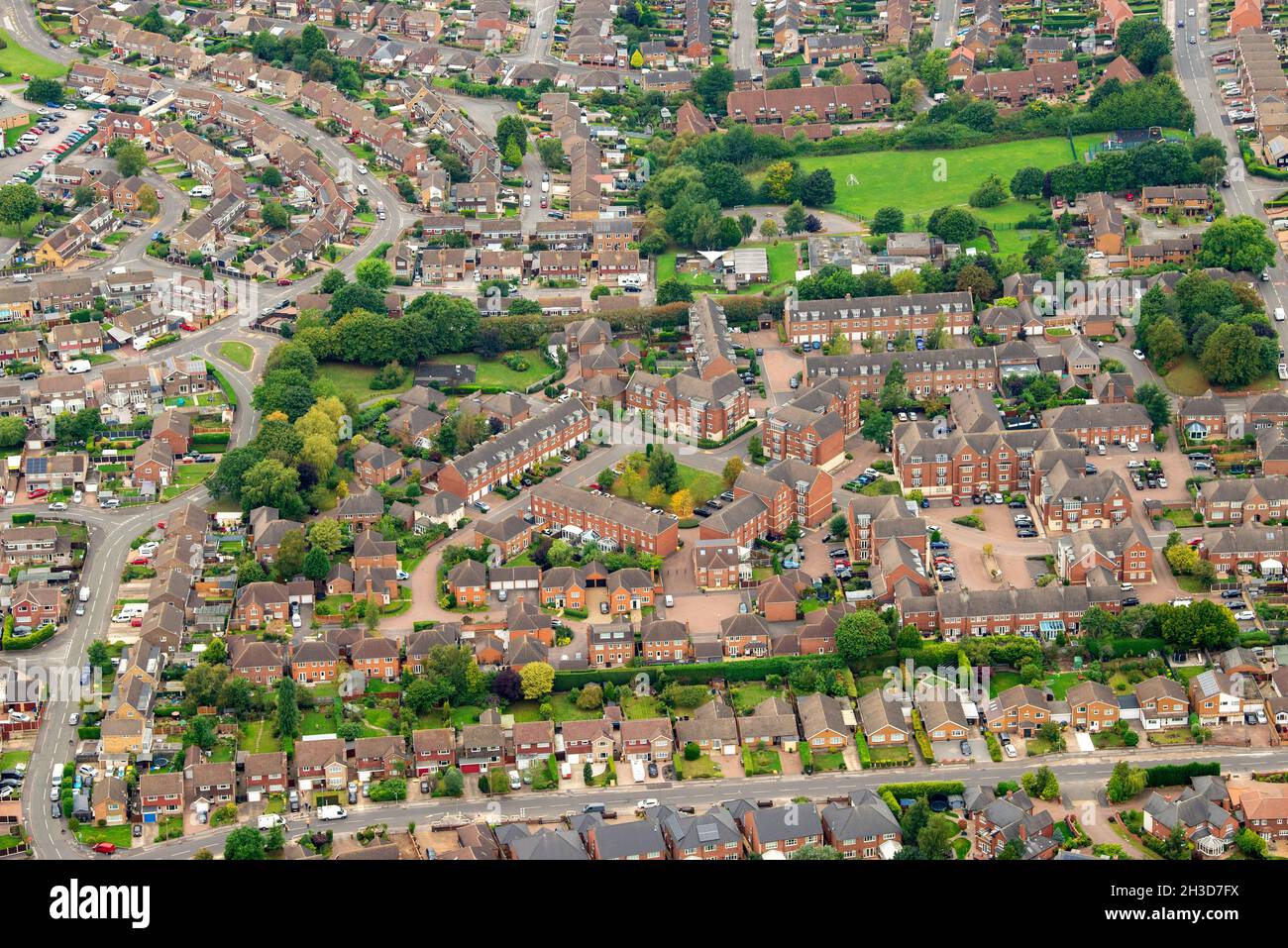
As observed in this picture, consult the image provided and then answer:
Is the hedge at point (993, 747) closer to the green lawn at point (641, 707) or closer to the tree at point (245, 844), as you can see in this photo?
the green lawn at point (641, 707)

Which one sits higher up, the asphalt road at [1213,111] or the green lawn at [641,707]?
the asphalt road at [1213,111]

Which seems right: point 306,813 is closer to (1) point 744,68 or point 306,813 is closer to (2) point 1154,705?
(2) point 1154,705

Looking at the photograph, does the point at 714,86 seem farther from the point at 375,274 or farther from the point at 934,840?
the point at 934,840

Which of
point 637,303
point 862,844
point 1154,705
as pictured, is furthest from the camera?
point 637,303

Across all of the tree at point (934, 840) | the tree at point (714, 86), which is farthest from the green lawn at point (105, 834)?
the tree at point (714, 86)

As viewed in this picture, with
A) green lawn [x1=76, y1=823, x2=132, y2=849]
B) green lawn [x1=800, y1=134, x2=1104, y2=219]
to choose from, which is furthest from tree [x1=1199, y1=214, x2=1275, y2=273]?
green lawn [x1=76, y1=823, x2=132, y2=849]

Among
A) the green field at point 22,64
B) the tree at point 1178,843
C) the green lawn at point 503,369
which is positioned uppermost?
the tree at point 1178,843

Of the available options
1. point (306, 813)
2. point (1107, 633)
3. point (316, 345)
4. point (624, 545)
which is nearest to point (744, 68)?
point (316, 345)
